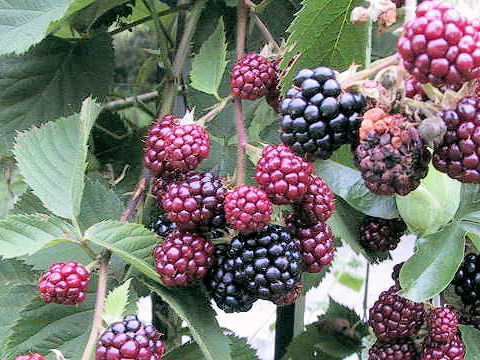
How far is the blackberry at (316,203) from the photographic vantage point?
0.71 metres

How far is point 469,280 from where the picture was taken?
0.87 meters

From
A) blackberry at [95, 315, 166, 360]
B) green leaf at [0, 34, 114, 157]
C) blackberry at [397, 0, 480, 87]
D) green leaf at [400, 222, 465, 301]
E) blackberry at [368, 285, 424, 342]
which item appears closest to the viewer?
blackberry at [397, 0, 480, 87]

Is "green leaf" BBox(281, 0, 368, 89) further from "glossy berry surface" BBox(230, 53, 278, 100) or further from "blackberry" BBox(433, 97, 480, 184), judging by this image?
"blackberry" BBox(433, 97, 480, 184)

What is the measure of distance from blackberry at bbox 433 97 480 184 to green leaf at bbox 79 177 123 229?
46 cm

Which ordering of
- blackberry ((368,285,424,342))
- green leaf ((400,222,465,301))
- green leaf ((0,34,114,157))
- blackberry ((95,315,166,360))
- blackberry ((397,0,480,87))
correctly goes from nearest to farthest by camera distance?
blackberry ((397,0,480,87)) → blackberry ((95,315,166,360)) → green leaf ((400,222,465,301)) → blackberry ((368,285,424,342)) → green leaf ((0,34,114,157))

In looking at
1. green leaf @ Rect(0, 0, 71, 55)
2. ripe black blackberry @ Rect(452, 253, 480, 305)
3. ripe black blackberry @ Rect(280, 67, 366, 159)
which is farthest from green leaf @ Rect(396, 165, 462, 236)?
green leaf @ Rect(0, 0, 71, 55)

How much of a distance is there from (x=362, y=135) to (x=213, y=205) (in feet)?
0.67

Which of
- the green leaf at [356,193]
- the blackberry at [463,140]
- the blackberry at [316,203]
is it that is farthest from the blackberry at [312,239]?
the blackberry at [463,140]

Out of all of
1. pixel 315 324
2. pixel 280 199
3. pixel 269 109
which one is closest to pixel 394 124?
pixel 280 199

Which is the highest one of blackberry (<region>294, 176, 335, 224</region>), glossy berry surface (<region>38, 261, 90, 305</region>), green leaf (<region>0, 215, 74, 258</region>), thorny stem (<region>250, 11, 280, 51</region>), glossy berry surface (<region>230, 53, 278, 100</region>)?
thorny stem (<region>250, 11, 280, 51</region>)

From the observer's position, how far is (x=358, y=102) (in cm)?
56

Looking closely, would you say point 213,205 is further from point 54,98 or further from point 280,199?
point 54,98

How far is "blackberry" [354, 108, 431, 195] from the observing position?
525mm

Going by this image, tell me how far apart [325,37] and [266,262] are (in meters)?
0.22
